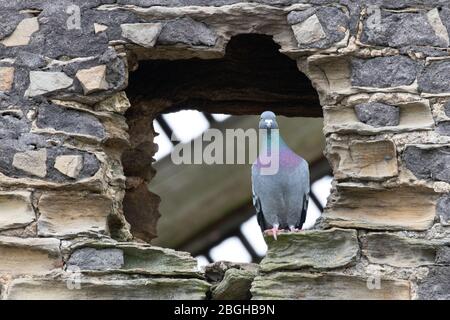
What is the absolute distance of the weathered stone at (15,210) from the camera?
277 inches

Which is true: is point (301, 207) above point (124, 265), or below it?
above

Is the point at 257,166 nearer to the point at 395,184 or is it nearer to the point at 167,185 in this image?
the point at 395,184

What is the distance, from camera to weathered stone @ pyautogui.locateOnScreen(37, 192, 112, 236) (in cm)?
706

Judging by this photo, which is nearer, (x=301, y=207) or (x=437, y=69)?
(x=437, y=69)

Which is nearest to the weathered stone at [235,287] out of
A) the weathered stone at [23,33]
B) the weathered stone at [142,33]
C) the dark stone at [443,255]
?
the dark stone at [443,255]

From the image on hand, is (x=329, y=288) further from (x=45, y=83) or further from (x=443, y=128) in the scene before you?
(x=45, y=83)

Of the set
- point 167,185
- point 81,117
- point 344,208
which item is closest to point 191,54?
point 81,117

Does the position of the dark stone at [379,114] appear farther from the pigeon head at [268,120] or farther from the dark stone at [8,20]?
the dark stone at [8,20]

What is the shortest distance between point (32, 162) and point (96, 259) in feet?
1.93

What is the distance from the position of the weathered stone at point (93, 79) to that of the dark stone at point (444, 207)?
69.4 inches

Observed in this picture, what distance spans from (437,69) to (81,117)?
5.92 ft

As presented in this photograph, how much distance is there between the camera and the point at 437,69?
7.22 meters

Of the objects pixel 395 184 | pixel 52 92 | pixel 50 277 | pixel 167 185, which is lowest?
pixel 50 277

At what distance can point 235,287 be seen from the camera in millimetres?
7043
